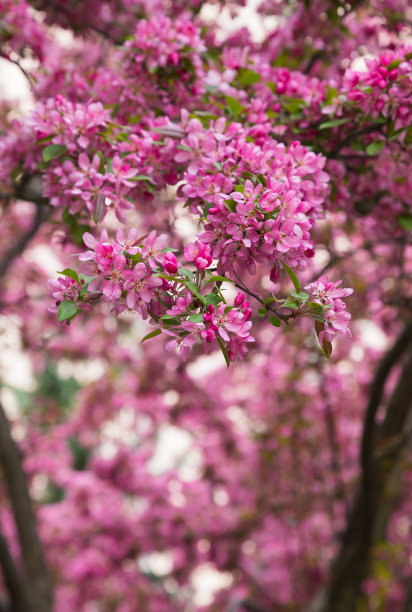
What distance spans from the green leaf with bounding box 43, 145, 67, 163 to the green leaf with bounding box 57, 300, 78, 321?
735 millimetres

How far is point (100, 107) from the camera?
2219mm

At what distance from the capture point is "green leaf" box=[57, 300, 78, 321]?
1.61 m

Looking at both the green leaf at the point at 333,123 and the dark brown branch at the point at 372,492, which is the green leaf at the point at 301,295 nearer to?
the green leaf at the point at 333,123

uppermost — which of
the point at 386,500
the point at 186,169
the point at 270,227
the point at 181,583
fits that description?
the point at 270,227

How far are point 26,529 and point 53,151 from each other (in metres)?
3.20

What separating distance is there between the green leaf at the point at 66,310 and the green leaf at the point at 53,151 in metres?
0.74

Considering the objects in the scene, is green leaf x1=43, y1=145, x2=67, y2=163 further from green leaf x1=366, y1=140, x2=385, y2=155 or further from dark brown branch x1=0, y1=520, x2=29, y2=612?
dark brown branch x1=0, y1=520, x2=29, y2=612

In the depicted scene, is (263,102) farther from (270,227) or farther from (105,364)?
(105,364)

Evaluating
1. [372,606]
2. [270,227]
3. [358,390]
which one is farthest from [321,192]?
[358,390]

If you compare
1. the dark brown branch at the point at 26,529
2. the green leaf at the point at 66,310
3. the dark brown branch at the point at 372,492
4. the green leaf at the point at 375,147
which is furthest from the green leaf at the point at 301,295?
the dark brown branch at the point at 26,529

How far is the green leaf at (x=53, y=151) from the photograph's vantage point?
7.24 ft

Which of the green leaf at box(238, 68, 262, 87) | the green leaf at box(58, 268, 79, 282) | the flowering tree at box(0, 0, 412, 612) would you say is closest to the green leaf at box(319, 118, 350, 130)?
the flowering tree at box(0, 0, 412, 612)

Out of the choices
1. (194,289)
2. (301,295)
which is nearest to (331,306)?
(301,295)

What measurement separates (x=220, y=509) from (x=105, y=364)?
2112 millimetres
